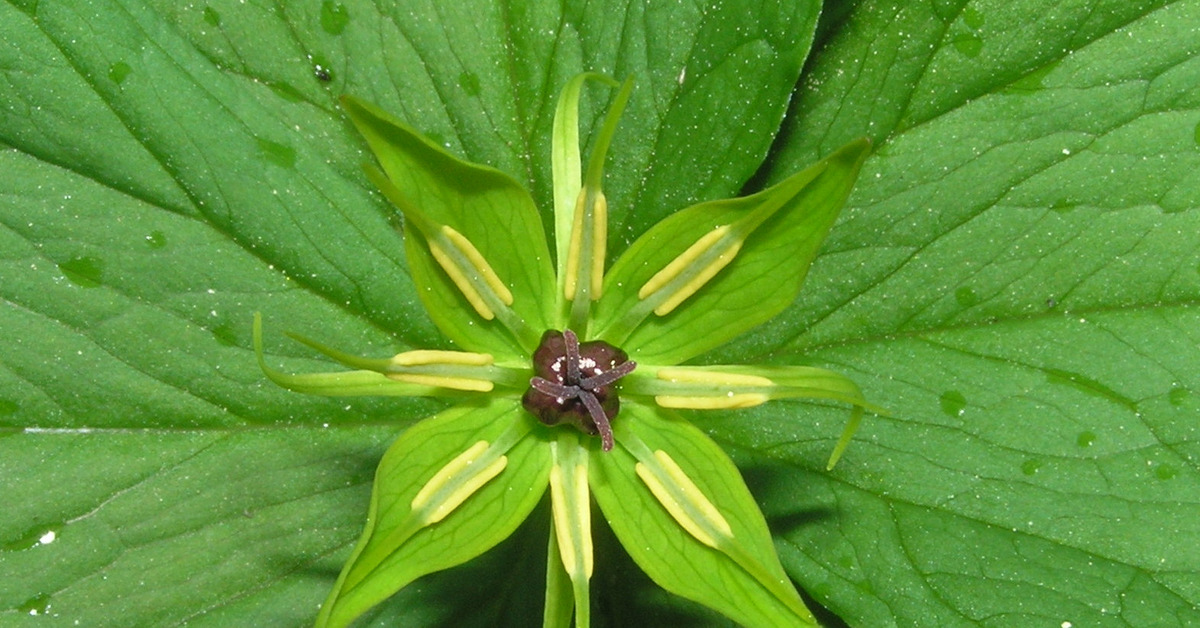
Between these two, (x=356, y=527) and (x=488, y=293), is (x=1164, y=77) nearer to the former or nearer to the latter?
(x=488, y=293)

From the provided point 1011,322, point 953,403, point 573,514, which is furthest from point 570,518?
point 1011,322

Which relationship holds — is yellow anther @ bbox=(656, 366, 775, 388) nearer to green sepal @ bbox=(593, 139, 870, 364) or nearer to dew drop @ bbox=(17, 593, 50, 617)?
green sepal @ bbox=(593, 139, 870, 364)

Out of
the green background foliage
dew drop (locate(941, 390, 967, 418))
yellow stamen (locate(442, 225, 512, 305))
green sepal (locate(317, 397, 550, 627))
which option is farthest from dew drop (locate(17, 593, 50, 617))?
dew drop (locate(941, 390, 967, 418))

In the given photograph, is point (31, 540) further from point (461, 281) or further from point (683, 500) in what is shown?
point (683, 500)

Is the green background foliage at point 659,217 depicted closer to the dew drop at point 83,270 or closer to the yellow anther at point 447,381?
the dew drop at point 83,270

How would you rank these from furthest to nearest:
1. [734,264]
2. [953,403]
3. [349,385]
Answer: [953,403] → [734,264] → [349,385]

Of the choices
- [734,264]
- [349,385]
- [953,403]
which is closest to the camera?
[349,385]
